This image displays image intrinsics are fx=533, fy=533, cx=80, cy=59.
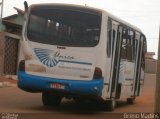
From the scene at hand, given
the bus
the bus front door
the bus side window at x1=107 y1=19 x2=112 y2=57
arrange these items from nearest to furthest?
the bus → the bus side window at x1=107 y1=19 x2=112 y2=57 → the bus front door

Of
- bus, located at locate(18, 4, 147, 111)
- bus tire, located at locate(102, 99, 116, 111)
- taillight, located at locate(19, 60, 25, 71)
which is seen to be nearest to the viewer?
bus, located at locate(18, 4, 147, 111)

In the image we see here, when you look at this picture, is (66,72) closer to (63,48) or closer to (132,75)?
(63,48)

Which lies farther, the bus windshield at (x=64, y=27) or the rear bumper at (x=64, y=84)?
the bus windshield at (x=64, y=27)

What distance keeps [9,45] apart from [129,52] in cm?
1600

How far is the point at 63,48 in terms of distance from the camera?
15.1 metres

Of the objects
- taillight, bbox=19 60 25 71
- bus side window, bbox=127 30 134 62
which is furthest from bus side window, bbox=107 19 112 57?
bus side window, bbox=127 30 134 62

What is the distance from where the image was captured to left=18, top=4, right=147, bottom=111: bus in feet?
48.6

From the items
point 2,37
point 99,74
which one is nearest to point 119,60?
point 99,74

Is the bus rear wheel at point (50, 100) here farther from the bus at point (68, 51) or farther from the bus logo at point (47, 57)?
the bus logo at point (47, 57)

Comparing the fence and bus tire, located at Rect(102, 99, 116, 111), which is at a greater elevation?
the fence

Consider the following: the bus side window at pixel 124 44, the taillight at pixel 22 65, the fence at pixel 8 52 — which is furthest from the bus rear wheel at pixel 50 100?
the fence at pixel 8 52

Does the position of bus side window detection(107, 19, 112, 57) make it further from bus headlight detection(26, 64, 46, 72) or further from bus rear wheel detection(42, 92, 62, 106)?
bus rear wheel detection(42, 92, 62, 106)

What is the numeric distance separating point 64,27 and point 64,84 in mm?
1682

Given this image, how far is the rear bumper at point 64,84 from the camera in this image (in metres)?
14.7
